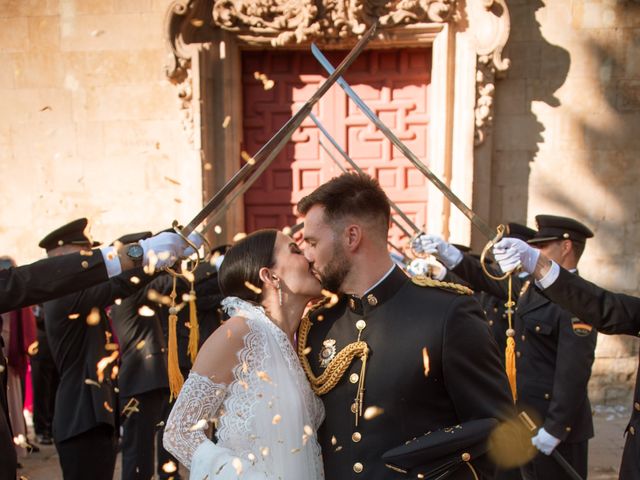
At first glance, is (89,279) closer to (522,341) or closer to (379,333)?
(379,333)

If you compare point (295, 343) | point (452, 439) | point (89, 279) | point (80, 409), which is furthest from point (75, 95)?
point (452, 439)

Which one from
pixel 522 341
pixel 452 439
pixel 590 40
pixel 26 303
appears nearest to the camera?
pixel 452 439

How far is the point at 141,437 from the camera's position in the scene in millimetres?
4742

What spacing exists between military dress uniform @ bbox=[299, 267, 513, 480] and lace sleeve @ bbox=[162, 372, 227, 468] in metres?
0.42

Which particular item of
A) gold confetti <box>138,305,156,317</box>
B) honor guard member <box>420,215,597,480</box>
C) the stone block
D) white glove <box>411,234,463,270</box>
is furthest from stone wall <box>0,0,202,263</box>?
honor guard member <box>420,215,597,480</box>

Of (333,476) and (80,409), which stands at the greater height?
(333,476)

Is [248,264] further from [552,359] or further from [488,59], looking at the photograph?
[488,59]

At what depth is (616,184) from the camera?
272 inches

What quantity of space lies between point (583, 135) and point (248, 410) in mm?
5528

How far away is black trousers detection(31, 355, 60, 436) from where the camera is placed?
21.5ft

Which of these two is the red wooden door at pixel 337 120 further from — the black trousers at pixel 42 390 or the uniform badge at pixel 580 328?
the uniform badge at pixel 580 328

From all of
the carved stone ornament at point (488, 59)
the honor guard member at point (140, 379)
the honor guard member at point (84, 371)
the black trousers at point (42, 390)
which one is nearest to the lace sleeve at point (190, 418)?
the honor guard member at point (84, 371)

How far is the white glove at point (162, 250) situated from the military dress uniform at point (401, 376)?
3.08 ft

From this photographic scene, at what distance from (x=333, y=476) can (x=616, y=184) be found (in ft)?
18.3
